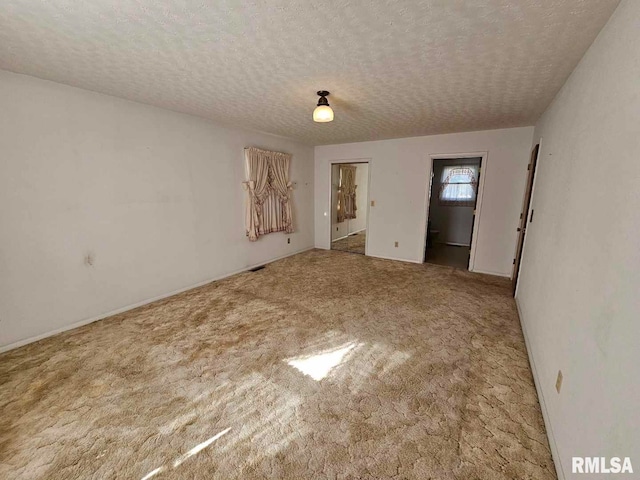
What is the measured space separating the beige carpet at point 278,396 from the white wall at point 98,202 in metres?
0.37

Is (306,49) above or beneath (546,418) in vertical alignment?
above

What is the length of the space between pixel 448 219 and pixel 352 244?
2.48 meters

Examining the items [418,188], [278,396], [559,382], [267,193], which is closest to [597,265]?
[559,382]

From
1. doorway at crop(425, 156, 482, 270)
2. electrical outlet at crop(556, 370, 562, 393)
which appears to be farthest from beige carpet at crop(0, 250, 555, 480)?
doorway at crop(425, 156, 482, 270)

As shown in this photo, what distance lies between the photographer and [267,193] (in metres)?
4.62

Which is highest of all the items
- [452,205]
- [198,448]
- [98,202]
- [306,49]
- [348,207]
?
[306,49]

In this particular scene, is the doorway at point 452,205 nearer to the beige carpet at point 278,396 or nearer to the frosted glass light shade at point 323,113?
the beige carpet at point 278,396

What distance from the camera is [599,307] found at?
3.73 feet

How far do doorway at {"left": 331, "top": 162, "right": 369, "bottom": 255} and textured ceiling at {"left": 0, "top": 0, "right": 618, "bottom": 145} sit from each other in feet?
10.8

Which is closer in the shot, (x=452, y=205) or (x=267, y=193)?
(x=267, y=193)

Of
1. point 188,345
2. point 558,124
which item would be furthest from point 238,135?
point 558,124

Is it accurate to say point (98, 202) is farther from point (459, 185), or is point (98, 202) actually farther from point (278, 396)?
point (459, 185)

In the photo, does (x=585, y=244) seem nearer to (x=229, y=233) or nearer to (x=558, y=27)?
(x=558, y=27)

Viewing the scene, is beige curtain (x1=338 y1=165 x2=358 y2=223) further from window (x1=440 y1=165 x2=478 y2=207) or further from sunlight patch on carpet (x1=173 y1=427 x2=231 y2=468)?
sunlight patch on carpet (x1=173 y1=427 x2=231 y2=468)
